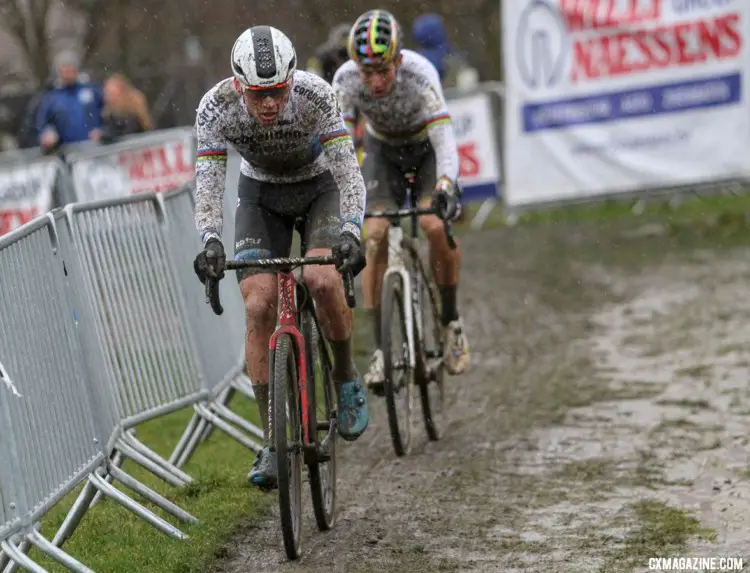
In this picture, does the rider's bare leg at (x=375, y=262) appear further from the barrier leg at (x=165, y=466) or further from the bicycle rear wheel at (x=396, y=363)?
the barrier leg at (x=165, y=466)

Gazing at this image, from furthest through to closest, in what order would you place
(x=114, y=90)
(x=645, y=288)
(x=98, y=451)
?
(x=114, y=90) < (x=645, y=288) < (x=98, y=451)

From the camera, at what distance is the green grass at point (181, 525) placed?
6527mm

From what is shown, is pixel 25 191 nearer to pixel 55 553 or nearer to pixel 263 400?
pixel 263 400

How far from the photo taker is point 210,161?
6.83m

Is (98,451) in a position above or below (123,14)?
below

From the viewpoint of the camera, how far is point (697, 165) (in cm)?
1623

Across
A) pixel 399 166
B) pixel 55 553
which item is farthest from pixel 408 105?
pixel 55 553

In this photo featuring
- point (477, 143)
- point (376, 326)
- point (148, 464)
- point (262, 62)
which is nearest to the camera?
point (262, 62)

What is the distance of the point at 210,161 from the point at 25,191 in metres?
9.87

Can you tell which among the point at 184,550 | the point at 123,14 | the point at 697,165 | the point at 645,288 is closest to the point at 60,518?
the point at 184,550

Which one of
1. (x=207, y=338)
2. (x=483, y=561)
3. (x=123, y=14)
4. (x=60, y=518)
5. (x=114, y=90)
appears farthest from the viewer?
(x=123, y=14)

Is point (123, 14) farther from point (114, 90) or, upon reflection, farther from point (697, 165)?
point (697, 165)

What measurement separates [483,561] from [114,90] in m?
13.0

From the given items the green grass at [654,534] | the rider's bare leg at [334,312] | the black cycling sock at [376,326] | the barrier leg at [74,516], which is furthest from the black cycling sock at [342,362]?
the green grass at [654,534]
